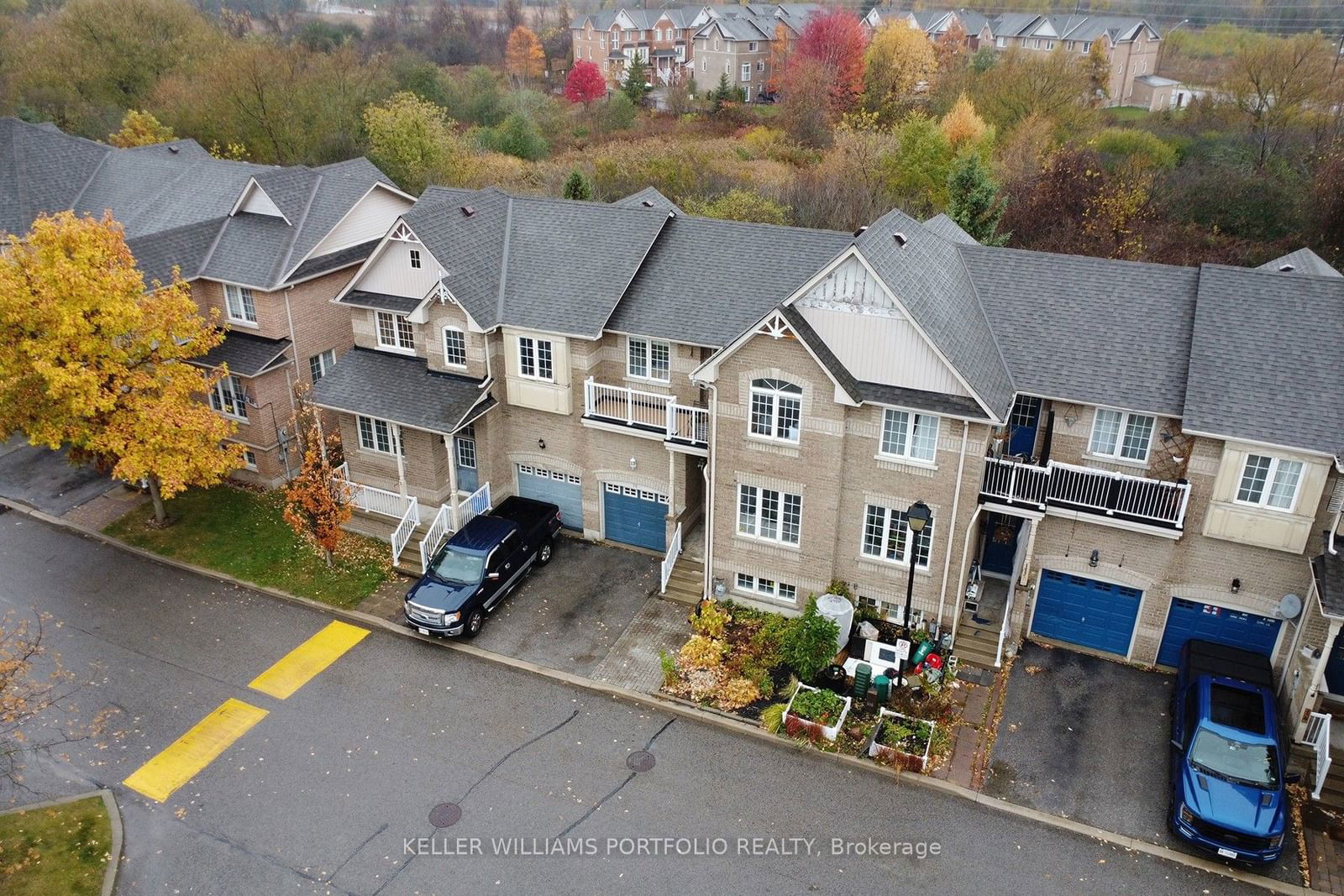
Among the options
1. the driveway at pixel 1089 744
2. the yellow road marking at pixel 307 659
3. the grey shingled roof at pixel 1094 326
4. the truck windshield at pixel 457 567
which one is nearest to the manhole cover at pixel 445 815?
the yellow road marking at pixel 307 659

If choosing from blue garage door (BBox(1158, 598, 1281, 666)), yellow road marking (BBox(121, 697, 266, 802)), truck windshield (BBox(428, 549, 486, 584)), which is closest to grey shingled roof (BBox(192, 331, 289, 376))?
truck windshield (BBox(428, 549, 486, 584))

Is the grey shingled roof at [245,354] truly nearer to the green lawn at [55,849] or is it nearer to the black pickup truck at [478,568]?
the black pickup truck at [478,568]

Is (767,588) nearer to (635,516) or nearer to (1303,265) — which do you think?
(635,516)

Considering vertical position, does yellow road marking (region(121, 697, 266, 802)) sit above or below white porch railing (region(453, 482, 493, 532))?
below

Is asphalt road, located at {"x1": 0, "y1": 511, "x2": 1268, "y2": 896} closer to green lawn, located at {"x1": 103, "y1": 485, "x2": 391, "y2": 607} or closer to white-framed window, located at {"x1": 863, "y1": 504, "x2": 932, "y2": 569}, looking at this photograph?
green lawn, located at {"x1": 103, "y1": 485, "x2": 391, "y2": 607}

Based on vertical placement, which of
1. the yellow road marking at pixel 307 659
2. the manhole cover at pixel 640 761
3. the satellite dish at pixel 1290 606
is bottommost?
the yellow road marking at pixel 307 659

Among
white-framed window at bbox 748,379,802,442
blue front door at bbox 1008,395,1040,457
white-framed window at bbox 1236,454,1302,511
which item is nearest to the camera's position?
white-framed window at bbox 1236,454,1302,511

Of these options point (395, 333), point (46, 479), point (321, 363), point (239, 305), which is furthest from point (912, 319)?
point (46, 479)

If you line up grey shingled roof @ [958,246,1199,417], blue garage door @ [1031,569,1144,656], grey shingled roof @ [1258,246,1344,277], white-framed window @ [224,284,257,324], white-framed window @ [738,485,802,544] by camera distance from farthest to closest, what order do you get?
white-framed window @ [224,284,257,324]
grey shingled roof @ [1258,246,1344,277]
white-framed window @ [738,485,802,544]
blue garage door @ [1031,569,1144,656]
grey shingled roof @ [958,246,1199,417]
